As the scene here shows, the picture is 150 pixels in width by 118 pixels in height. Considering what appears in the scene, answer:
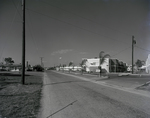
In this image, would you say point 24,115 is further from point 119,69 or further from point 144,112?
point 119,69

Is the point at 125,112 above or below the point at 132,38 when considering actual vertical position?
below

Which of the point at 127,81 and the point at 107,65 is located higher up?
the point at 107,65

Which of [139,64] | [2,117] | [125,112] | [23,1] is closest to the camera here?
[2,117]

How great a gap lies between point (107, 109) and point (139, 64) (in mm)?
97618

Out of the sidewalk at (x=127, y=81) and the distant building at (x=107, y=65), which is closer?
the sidewalk at (x=127, y=81)

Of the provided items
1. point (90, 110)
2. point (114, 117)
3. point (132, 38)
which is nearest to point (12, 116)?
point (90, 110)

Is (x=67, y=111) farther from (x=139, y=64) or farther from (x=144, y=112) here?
(x=139, y=64)

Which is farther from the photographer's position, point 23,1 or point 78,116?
point 23,1

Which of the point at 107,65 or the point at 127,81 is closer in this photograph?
the point at 127,81

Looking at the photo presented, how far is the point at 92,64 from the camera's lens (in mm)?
73875

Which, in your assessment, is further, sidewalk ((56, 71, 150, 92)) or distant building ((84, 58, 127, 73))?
distant building ((84, 58, 127, 73))

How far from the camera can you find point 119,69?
73.8 metres

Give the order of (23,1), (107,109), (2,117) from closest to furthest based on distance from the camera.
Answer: (2,117), (107,109), (23,1)

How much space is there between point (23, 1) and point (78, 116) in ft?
46.0
